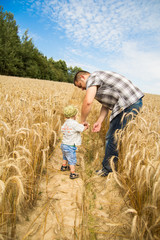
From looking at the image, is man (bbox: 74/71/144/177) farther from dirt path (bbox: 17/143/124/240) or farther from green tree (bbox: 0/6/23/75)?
green tree (bbox: 0/6/23/75)

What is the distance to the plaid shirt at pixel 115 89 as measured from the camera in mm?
2170

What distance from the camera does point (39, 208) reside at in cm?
153

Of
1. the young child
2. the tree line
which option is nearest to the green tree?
the tree line

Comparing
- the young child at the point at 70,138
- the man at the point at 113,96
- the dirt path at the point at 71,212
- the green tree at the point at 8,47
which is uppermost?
the green tree at the point at 8,47

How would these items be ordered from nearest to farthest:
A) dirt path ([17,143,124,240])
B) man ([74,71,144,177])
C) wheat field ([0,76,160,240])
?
wheat field ([0,76,160,240])
dirt path ([17,143,124,240])
man ([74,71,144,177])

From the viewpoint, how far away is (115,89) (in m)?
2.22

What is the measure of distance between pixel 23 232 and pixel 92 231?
60 cm

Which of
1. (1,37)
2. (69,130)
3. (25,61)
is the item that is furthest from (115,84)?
(25,61)

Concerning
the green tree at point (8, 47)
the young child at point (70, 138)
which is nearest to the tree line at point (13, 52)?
the green tree at point (8, 47)

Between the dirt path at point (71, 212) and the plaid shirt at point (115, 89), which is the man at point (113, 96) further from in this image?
the dirt path at point (71, 212)

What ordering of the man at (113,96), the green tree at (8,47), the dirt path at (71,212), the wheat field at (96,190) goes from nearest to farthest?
the wheat field at (96,190), the dirt path at (71,212), the man at (113,96), the green tree at (8,47)

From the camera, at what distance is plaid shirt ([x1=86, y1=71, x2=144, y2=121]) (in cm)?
217

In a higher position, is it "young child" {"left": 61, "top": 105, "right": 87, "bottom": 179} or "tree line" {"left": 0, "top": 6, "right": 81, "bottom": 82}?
"tree line" {"left": 0, "top": 6, "right": 81, "bottom": 82}

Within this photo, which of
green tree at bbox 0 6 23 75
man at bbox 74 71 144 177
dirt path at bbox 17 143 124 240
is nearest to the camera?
dirt path at bbox 17 143 124 240
